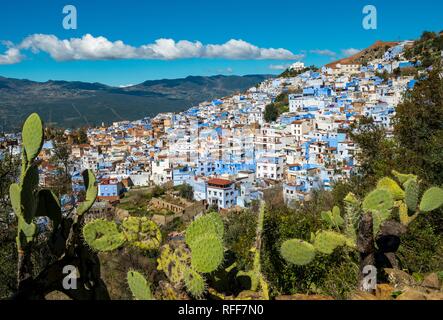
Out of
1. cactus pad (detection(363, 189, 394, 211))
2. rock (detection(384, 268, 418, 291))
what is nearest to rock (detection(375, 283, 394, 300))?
rock (detection(384, 268, 418, 291))

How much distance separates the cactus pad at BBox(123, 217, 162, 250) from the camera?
2.85 m

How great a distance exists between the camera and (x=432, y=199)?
3467 millimetres

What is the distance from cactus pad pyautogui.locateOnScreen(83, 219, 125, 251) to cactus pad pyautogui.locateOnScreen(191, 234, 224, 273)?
720 mm

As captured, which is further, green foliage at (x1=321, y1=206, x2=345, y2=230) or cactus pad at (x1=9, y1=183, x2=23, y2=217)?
green foliage at (x1=321, y1=206, x2=345, y2=230)

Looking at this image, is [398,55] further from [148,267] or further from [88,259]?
[88,259]

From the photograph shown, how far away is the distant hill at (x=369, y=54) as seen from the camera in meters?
65.8

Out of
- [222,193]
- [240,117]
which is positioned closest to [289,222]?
[222,193]

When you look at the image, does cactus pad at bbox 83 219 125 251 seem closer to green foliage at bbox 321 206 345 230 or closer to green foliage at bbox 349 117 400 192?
green foliage at bbox 321 206 345 230

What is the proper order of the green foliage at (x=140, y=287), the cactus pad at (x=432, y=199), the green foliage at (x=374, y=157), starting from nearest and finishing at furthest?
the green foliage at (x=140, y=287)
the cactus pad at (x=432, y=199)
the green foliage at (x=374, y=157)

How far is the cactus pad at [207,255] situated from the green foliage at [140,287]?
0.87ft

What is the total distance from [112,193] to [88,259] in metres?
29.1

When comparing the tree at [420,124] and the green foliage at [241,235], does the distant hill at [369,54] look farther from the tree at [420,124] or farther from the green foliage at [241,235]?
the green foliage at [241,235]

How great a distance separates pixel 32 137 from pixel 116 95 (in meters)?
111

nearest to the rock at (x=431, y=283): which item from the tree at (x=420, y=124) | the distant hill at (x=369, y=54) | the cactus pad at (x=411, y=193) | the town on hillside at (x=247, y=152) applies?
the cactus pad at (x=411, y=193)
